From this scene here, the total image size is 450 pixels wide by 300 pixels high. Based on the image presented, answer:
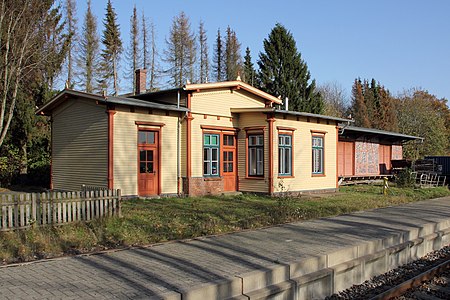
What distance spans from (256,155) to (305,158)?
9.34 feet

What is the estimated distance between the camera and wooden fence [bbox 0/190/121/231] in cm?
934

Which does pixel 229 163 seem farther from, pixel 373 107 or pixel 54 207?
pixel 373 107

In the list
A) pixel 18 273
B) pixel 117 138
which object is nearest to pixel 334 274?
pixel 18 273

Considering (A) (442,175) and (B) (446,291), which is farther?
(A) (442,175)

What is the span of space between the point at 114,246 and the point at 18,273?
92.6 inches

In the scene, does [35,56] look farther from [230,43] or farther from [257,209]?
[230,43]

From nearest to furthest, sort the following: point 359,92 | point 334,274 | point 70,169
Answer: point 334,274, point 70,169, point 359,92

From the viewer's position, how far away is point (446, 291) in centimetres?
730

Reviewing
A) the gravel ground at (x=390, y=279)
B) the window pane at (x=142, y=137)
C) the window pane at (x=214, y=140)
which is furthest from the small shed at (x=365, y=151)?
Result: the gravel ground at (x=390, y=279)

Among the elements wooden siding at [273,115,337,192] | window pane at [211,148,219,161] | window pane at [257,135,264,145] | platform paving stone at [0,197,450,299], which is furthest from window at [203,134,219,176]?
platform paving stone at [0,197,450,299]

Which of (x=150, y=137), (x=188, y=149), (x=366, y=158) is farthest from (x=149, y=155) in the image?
(x=366, y=158)

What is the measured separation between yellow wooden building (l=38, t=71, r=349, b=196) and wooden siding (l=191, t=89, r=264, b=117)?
0.04 meters

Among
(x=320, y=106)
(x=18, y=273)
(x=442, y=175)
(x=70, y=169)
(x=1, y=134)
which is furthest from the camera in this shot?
(x=320, y=106)

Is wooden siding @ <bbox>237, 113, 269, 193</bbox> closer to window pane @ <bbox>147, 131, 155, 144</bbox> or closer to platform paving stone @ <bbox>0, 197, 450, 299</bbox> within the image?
window pane @ <bbox>147, 131, 155, 144</bbox>
